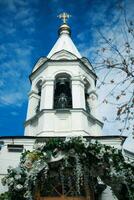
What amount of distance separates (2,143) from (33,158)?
429 cm

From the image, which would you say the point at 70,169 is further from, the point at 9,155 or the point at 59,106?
the point at 59,106

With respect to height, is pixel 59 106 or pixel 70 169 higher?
pixel 59 106

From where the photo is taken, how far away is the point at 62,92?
790 inches

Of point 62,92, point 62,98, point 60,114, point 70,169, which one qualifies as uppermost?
point 62,92

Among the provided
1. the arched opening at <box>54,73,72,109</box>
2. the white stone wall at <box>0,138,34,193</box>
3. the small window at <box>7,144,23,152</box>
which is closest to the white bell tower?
the arched opening at <box>54,73,72,109</box>

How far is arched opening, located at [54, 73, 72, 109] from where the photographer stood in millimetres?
19078

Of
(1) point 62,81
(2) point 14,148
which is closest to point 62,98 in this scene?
(1) point 62,81

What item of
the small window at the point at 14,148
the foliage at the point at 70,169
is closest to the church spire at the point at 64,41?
the small window at the point at 14,148

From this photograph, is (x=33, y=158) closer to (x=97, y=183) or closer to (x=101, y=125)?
(x=97, y=183)

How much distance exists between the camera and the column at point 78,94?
61.2 ft

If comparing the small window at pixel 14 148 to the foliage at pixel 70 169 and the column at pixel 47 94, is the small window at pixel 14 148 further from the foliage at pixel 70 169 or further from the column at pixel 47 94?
the foliage at pixel 70 169

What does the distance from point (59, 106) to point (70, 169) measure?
22.2 feet

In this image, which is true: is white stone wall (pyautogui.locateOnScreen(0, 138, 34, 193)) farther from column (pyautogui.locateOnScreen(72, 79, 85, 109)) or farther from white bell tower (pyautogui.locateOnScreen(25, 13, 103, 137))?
column (pyautogui.locateOnScreen(72, 79, 85, 109))

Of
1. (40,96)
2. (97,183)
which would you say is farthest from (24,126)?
(97,183)
